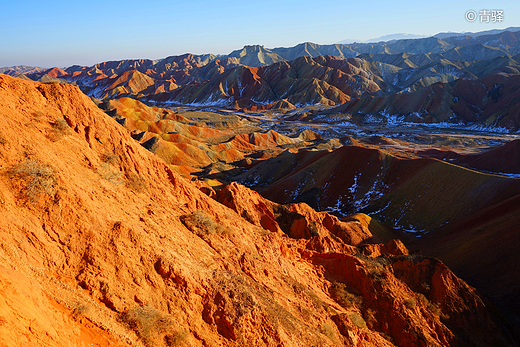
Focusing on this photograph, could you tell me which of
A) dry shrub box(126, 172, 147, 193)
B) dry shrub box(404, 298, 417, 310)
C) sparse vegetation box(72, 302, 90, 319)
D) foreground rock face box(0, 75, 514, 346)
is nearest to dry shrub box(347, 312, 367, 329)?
foreground rock face box(0, 75, 514, 346)

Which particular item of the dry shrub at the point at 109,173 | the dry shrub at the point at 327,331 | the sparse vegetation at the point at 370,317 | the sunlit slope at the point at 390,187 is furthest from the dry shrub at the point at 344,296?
the sunlit slope at the point at 390,187

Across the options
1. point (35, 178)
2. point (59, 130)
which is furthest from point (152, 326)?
point (59, 130)

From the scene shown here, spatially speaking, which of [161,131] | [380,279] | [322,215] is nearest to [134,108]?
[161,131]

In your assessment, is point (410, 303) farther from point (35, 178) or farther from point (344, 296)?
point (35, 178)

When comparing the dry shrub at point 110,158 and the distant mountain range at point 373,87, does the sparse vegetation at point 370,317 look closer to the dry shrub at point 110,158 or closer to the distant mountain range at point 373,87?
the dry shrub at point 110,158

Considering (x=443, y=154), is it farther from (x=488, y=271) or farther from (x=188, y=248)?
(x=188, y=248)
